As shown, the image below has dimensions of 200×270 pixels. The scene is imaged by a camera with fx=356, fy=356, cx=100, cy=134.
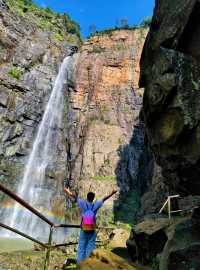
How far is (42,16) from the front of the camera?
3847 cm

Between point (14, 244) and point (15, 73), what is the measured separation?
50.9 ft

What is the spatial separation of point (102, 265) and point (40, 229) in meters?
20.2

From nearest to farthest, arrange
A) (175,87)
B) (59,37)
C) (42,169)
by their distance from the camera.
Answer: (175,87) → (42,169) → (59,37)

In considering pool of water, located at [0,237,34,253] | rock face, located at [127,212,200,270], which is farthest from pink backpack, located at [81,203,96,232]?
pool of water, located at [0,237,34,253]

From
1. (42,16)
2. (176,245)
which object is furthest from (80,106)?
(176,245)

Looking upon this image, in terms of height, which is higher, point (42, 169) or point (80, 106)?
point (80, 106)

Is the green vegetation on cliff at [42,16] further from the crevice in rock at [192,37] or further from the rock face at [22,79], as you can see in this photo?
the crevice in rock at [192,37]

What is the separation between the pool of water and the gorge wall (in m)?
4.29

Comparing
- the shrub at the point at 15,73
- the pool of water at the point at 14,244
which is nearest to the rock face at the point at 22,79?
the shrub at the point at 15,73

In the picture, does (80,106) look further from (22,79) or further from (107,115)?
(22,79)

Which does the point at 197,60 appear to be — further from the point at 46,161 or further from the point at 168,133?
the point at 46,161

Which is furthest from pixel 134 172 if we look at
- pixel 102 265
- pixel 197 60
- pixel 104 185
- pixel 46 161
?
pixel 102 265

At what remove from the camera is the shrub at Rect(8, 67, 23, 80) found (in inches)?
1192

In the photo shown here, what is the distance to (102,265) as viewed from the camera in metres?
5.99
